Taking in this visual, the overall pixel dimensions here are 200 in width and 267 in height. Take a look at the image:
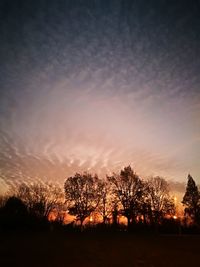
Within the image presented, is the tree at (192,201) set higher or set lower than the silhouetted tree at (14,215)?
higher

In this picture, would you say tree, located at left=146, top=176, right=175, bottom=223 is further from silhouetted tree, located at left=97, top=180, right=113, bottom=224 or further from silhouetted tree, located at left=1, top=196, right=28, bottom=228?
silhouetted tree, located at left=1, top=196, right=28, bottom=228

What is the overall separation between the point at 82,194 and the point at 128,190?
11271mm

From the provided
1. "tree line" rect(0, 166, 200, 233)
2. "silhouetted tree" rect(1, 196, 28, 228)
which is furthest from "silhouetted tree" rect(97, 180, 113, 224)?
"silhouetted tree" rect(1, 196, 28, 228)

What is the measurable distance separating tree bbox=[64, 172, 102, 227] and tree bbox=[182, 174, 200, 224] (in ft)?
88.1

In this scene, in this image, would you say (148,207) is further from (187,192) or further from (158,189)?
(187,192)

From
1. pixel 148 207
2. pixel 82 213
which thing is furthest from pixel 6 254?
pixel 148 207

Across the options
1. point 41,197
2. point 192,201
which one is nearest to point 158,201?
point 192,201

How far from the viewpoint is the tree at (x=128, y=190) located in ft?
173

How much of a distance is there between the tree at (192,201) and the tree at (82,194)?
26848 mm

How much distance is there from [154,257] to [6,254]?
11304mm

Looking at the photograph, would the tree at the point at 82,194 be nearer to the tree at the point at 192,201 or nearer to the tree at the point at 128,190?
the tree at the point at 128,190

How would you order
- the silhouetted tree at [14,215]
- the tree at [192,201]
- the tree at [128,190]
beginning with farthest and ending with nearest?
1. the tree at [192,201]
2. the tree at [128,190]
3. the silhouetted tree at [14,215]

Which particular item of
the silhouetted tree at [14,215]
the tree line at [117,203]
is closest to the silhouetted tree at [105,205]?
the tree line at [117,203]

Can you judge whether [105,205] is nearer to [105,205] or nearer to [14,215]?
[105,205]
